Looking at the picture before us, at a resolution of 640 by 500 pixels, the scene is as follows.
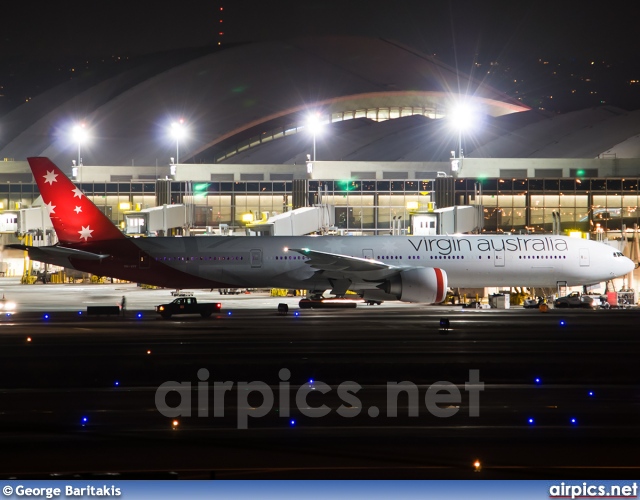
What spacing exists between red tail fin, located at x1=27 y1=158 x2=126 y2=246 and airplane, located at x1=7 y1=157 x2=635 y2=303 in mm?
54

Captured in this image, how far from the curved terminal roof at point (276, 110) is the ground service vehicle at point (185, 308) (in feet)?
180

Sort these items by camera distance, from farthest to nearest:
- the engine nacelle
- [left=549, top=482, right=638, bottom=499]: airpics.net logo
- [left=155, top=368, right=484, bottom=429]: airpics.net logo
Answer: the engine nacelle, [left=155, top=368, right=484, bottom=429]: airpics.net logo, [left=549, top=482, right=638, bottom=499]: airpics.net logo

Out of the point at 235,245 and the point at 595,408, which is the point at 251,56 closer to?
the point at 235,245

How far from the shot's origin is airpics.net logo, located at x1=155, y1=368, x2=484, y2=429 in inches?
677

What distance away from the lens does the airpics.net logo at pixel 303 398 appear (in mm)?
17188

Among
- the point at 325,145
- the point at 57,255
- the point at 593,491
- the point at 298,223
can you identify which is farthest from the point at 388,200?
the point at 593,491

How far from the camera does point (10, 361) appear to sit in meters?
25.4

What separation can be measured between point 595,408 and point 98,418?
1016 cm

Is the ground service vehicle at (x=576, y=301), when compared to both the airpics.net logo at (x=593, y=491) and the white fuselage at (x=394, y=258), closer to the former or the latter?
the white fuselage at (x=394, y=258)

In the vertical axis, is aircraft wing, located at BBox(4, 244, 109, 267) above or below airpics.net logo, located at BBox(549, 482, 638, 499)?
above

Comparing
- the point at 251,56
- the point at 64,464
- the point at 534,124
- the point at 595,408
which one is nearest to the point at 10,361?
the point at 64,464

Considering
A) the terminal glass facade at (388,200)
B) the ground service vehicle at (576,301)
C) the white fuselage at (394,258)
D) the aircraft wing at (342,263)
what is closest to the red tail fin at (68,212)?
the white fuselage at (394,258)

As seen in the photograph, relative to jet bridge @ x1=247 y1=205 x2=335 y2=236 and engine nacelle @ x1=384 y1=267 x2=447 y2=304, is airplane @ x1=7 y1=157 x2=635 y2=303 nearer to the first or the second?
engine nacelle @ x1=384 y1=267 x2=447 y2=304

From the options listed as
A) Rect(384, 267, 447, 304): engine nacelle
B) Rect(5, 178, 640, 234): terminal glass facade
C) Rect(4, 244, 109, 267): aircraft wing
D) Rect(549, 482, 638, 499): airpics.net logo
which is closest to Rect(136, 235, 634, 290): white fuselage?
Rect(384, 267, 447, 304): engine nacelle
